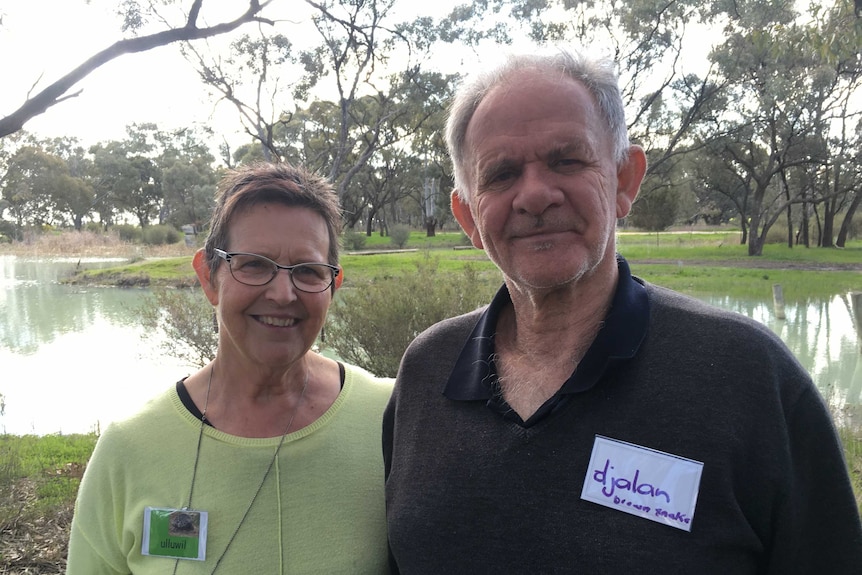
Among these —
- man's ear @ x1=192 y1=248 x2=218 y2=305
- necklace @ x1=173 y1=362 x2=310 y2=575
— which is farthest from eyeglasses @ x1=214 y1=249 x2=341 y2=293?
necklace @ x1=173 y1=362 x2=310 y2=575

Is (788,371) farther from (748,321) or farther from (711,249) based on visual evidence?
(711,249)

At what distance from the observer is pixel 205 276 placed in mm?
2002

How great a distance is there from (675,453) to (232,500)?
122 cm

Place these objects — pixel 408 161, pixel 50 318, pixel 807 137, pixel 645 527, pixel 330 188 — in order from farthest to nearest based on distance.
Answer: pixel 408 161 < pixel 807 137 < pixel 50 318 < pixel 330 188 < pixel 645 527

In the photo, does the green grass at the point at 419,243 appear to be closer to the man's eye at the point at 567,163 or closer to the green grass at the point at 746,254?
the green grass at the point at 746,254

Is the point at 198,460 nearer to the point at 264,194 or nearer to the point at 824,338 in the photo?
the point at 264,194

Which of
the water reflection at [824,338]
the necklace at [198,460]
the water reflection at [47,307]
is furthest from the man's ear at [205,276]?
the water reflection at [47,307]

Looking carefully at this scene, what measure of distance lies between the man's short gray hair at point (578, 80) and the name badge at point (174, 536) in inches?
48.0

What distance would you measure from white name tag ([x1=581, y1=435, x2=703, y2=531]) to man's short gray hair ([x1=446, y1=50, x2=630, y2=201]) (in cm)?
75

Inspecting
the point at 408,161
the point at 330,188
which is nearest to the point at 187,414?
the point at 330,188

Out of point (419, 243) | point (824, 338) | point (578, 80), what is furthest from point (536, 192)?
point (419, 243)

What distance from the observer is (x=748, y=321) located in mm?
1430

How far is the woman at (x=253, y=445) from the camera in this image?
1.76m

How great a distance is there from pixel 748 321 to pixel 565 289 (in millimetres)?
423
